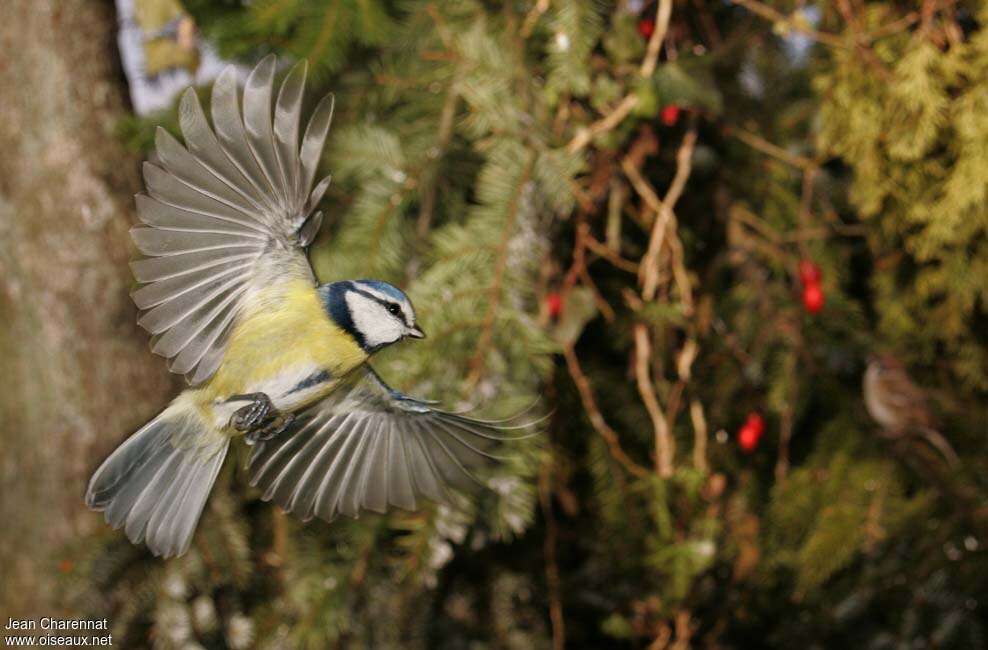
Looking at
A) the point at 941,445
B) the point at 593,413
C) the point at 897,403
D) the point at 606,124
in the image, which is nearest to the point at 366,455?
the point at 593,413

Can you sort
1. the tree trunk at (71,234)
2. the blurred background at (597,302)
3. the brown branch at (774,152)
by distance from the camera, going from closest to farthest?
1. the blurred background at (597,302)
2. the brown branch at (774,152)
3. the tree trunk at (71,234)

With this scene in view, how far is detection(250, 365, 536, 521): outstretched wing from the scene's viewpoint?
1267 mm

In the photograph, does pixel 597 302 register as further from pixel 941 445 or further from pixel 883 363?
pixel 941 445

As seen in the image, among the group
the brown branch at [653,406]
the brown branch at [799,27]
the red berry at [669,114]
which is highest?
the brown branch at [799,27]

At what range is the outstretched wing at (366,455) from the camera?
127 cm

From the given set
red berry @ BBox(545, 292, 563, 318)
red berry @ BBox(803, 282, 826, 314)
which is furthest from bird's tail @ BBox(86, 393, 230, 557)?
red berry @ BBox(803, 282, 826, 314)

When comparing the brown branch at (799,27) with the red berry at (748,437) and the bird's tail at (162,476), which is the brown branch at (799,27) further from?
the bird's tail at (162,476)

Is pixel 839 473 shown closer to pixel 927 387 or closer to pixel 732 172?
pixel 927 387

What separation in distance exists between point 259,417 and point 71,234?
1024 millimetres

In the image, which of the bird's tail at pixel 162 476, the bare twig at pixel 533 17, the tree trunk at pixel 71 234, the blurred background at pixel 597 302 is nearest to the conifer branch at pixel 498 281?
the blurred background at pixel 597 302

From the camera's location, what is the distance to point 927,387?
1.84 m

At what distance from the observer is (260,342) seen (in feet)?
3.87

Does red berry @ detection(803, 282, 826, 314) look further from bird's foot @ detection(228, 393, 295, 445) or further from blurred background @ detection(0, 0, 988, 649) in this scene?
bird's foot @ detection(228, 393, 295, 445)

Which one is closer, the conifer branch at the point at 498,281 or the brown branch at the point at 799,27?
the conifer branch at the point at 498,281
